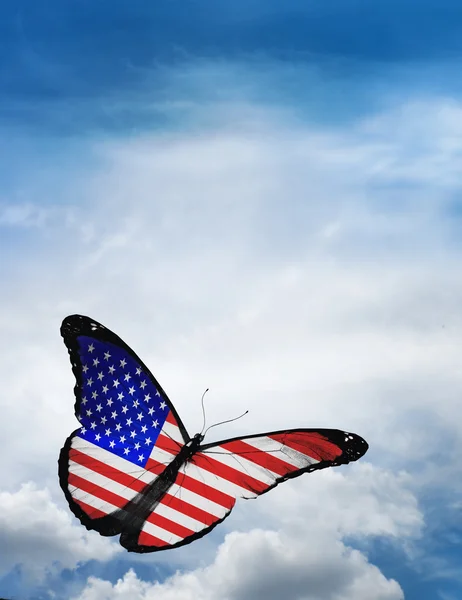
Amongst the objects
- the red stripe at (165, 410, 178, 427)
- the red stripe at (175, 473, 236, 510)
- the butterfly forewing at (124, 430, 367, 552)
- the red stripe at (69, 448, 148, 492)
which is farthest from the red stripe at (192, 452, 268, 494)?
the red stripe at (69, 448, 148, 492)

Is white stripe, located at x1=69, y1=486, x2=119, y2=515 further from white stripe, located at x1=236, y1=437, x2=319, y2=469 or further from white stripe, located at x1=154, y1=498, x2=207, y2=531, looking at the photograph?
white stripe, located at x1=236, y1=437, x2=319, y2=469

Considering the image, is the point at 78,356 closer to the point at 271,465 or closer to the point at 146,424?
the point at 146,424

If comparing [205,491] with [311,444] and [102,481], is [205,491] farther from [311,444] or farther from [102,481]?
[311,444]

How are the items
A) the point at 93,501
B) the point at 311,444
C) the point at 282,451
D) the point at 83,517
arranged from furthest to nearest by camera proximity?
the point at 282,451 → the point at 311,444 → the point at 93,501 → the point at 83,517

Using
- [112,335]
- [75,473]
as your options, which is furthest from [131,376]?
[75,473]

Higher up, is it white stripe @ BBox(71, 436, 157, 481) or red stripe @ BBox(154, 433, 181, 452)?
red stripe @ BBox(154, 433, 181, 452)

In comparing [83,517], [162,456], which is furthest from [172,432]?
[83,517]

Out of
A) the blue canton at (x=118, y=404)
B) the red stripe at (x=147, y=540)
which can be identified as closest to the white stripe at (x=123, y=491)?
the red stripe at (x=147, y=540)
